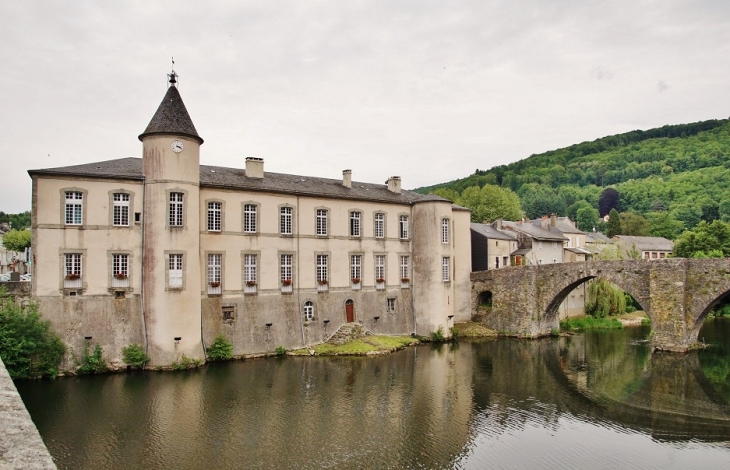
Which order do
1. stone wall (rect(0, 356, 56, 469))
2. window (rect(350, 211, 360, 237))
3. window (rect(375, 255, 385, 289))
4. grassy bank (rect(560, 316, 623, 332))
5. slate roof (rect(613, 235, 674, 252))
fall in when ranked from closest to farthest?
stone wall (rect(0, 356, 56, 469)), window (rect(350, 211, 360, 237)), window (rect(375, 255, 385, 289)), grassy bank (rect(560, 316, 623, 332)), slate roof (rect(613, 235, 674, 252))

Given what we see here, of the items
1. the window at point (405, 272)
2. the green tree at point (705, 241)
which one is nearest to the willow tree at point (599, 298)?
the green tree at point (705, 241)

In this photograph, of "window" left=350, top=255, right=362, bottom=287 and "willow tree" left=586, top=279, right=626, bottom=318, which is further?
"willow tree" left=586, top=279, right=626, bottom=318

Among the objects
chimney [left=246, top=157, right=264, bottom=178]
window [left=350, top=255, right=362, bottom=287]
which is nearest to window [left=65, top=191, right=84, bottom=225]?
chimney [left=246, top=157, right=264, bottom=178]

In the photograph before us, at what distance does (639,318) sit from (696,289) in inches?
673

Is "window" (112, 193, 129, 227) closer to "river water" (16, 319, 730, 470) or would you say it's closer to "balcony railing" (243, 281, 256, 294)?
"balcony railing" (243, 281, 256, 294)

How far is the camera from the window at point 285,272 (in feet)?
100

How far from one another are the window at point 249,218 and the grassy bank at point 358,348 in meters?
7.09

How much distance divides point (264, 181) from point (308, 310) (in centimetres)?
787

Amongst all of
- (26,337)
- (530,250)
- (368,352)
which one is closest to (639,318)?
(530,250)

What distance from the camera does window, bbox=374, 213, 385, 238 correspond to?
3491cm

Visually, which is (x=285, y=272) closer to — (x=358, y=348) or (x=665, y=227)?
(x=358, y=348)

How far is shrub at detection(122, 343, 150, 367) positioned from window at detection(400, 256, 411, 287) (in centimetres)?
1669

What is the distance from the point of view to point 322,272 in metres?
32.2

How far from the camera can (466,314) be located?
38.4m
